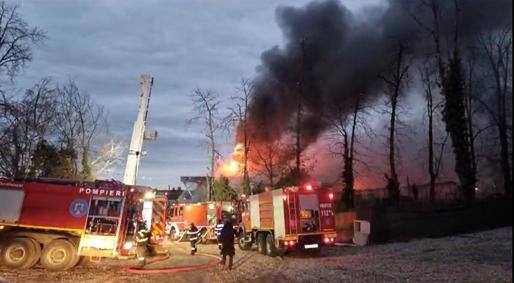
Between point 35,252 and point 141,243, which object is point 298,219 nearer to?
point 141,243

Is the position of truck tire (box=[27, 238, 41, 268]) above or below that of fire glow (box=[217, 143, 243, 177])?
below

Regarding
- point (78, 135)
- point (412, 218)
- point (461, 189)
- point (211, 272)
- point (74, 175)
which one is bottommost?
point (211, 272)

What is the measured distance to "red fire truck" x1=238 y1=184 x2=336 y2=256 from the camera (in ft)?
61.4

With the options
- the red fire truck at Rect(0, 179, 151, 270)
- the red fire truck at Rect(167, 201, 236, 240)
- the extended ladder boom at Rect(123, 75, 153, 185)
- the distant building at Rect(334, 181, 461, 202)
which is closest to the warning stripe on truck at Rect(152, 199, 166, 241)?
the extended ladder boom at Rect(123, 75, 153, 185)

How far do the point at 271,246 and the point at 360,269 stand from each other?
666 centimetres

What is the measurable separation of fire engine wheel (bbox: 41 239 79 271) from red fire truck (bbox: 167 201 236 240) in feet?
40.6

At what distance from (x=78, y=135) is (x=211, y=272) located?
1125 inches

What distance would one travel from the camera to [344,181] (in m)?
34.8

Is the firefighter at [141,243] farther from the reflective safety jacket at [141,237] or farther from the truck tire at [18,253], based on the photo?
the truck tire at [18,253]

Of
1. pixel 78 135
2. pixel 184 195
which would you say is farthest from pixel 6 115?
pixel 184 195

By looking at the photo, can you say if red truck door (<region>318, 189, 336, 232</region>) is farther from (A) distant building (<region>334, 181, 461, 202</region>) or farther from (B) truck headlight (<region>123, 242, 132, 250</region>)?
(A) distant building (<region>334, 181, 461, 202</region>)

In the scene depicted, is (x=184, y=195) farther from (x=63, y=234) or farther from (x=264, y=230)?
(x=63, y=234)

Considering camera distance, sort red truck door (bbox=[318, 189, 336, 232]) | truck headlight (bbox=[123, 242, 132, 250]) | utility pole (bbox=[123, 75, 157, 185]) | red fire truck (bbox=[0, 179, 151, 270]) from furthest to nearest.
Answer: utility pole (bbox=[123, 75, 157, 185]), red truck door (bbox=[318, 189, 336, 232]), truck headlight (bbox=[123, 242, 132, 250]), red fire truck (bbox=[0, 179, 151, 270])

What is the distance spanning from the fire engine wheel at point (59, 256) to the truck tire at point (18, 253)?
0.32 m
